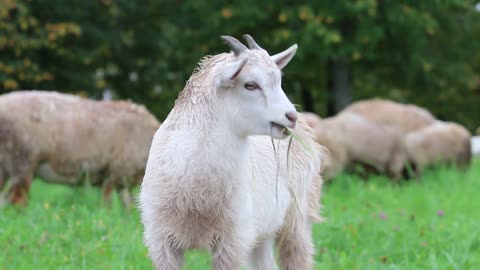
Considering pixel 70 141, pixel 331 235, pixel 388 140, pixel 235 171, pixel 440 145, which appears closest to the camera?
pixel 235 171

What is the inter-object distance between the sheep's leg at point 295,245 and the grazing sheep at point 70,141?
3690 mm

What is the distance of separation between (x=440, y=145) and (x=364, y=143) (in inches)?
72.6

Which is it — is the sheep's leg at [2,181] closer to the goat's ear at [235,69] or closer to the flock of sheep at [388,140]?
the flock of sheep at [388,140]

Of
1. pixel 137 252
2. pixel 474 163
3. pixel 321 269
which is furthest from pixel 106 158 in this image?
pixel 474 163

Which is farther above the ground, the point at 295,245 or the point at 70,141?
the point at 295,245

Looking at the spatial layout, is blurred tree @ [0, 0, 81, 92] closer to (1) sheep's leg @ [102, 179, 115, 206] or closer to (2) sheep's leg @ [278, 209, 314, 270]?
(1) sheep's leg @ [102, 179, 115, 206]

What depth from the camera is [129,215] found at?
7480 mm

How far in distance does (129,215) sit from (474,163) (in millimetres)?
9345

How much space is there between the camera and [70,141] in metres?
7.95

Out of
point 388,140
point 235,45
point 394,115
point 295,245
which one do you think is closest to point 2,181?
point 295,245

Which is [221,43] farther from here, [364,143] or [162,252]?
[162,252]

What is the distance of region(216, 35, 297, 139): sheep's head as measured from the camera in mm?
3686

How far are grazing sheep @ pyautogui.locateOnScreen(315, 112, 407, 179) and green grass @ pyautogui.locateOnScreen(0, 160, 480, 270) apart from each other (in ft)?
6.36

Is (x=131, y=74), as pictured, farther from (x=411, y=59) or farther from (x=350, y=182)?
(x=350, y=182)
